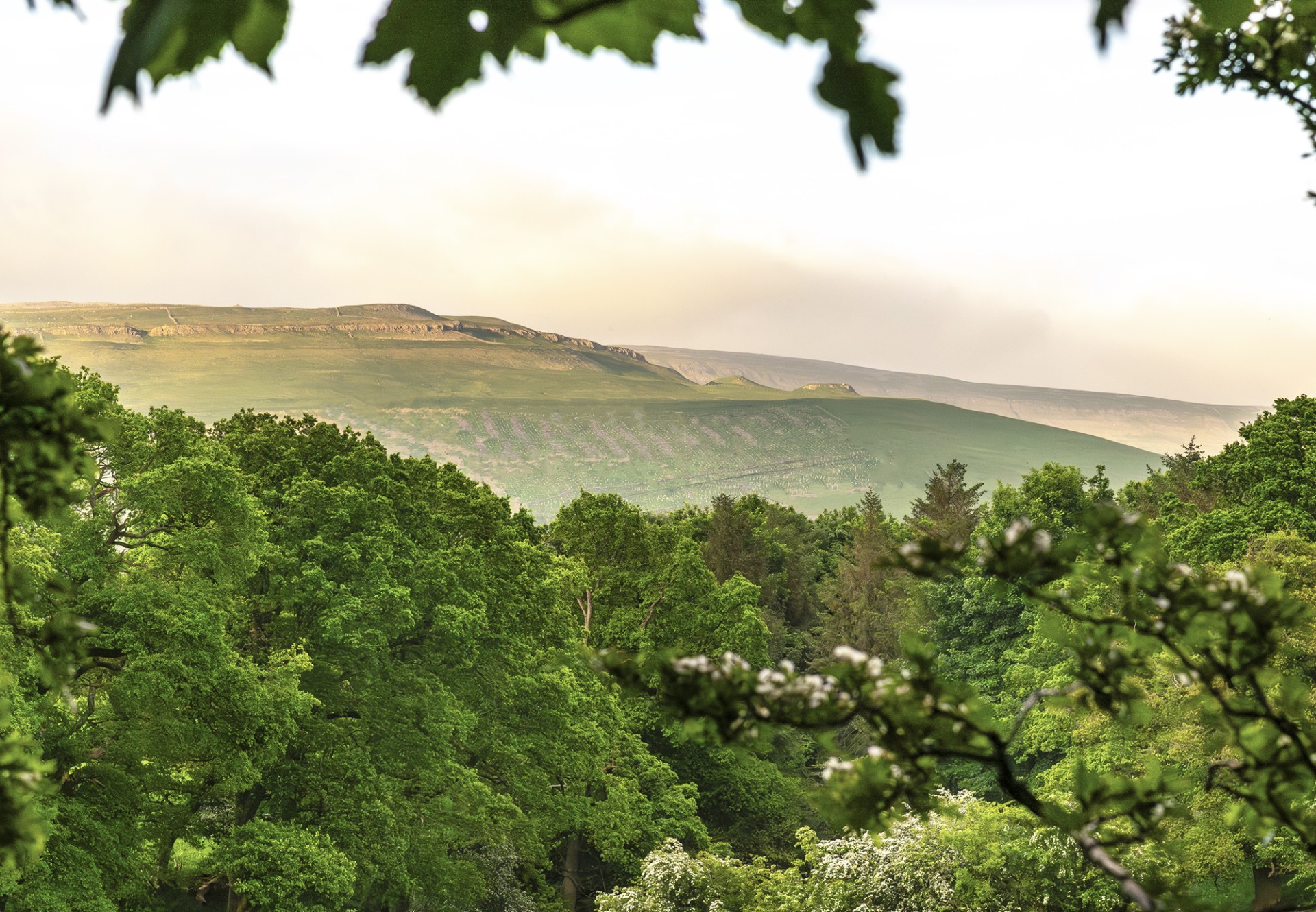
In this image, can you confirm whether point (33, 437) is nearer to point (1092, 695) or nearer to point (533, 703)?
point (1092, 695)

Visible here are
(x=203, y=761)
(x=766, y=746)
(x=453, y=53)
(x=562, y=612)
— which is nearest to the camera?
(x=453, y=53)

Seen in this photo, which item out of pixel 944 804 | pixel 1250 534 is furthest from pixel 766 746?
pixel 1250 534

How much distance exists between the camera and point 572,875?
100 ft

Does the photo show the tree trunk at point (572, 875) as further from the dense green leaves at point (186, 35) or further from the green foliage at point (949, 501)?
the dense green leaves at point (186, 35)

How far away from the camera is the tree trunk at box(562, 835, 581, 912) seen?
2998 cm

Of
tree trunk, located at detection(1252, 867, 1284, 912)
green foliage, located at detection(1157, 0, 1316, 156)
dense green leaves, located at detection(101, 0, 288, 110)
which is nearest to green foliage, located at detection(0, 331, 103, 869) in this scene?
dense green leaves, located at detection(101, 0, 288, 110)

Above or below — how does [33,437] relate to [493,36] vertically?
below

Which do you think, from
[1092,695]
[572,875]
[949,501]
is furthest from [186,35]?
[949,501]

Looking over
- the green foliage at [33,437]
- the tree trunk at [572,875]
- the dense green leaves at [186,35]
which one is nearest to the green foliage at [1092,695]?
the green foliage at [33,437]

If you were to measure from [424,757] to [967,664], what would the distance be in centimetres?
2301

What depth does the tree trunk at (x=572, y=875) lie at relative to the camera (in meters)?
30.0

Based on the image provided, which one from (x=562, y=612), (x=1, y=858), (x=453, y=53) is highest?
(x=453, y=53)

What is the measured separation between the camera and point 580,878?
31766 mm

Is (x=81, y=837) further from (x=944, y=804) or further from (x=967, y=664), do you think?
(x=967, y=664)
